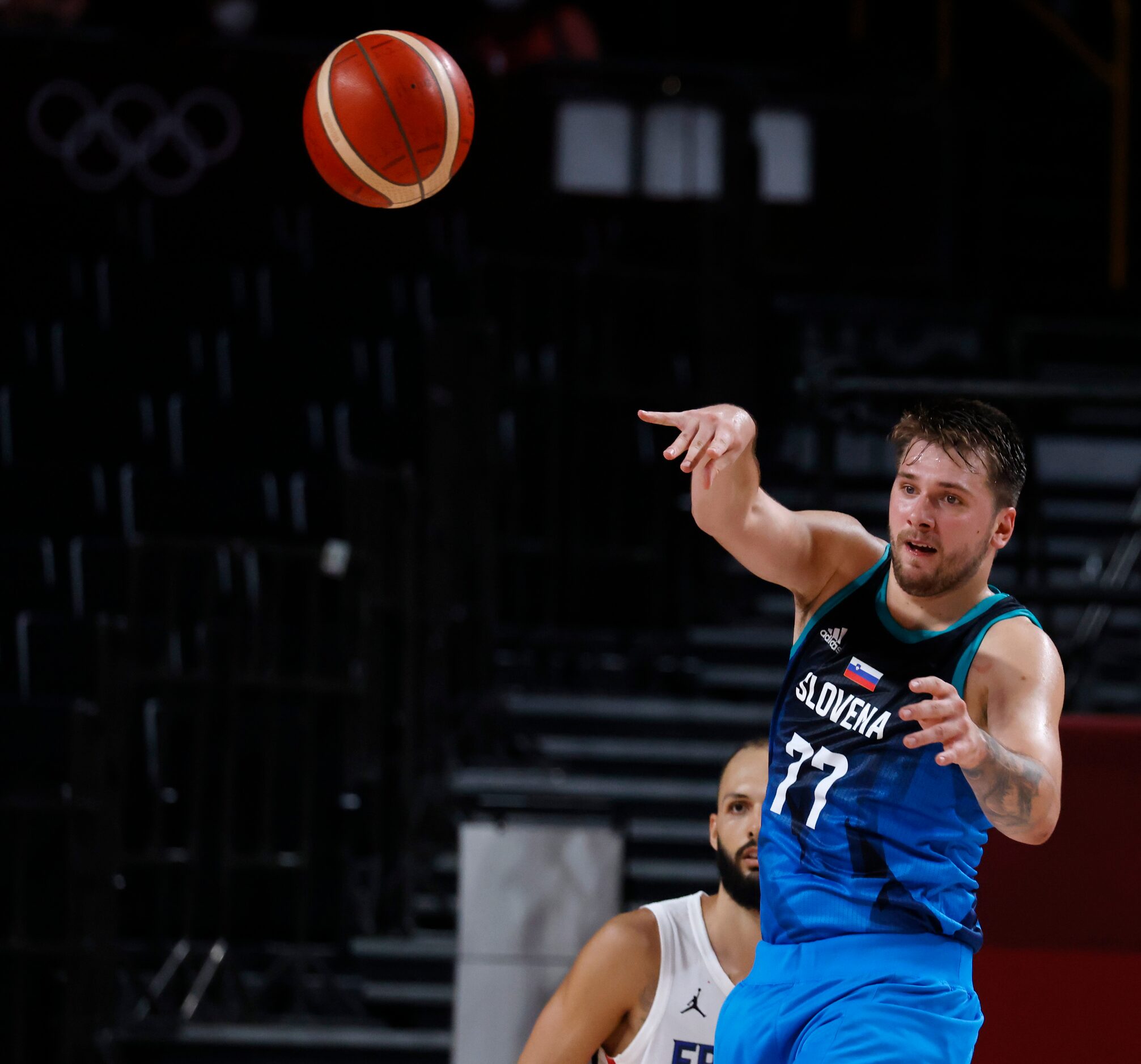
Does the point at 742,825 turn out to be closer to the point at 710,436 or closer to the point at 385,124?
the point at 710,436

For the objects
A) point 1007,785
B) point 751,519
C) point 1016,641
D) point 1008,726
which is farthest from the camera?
point 751,519

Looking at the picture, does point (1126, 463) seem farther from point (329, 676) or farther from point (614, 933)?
point (614, 933)

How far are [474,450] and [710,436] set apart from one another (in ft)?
15.2

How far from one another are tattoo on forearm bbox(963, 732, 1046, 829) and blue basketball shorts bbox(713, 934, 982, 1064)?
1.32 feet

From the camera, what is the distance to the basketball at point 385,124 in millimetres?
4156

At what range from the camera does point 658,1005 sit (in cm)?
370

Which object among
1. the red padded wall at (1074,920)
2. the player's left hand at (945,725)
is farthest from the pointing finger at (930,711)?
the red padded wall at (1074,920)

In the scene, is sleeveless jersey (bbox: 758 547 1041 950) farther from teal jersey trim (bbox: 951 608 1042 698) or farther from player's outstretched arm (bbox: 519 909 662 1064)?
player's outstretched arm (bbox: 519 909 662 1064)

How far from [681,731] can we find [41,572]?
9.88 feet

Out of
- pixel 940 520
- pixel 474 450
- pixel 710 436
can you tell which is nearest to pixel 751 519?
pixel 710 436

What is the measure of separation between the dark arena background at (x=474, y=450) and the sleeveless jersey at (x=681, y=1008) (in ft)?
2.63

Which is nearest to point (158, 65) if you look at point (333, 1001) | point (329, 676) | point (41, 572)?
point (41, 572)

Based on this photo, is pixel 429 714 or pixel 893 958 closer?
pixel 893 958

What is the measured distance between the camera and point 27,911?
6438 mm
